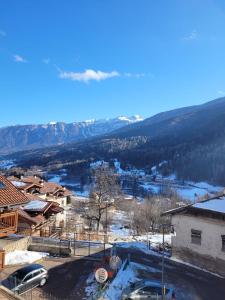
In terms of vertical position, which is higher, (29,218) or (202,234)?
(202,234)

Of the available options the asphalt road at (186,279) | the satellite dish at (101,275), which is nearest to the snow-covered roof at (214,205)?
the asphalt road at (186,279)

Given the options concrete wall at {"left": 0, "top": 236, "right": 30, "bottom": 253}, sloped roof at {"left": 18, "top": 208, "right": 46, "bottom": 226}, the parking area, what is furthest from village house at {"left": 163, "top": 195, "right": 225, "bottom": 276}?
sloped roof at {"left": 18, "top": 208, "right": 46, "bottom": 226}

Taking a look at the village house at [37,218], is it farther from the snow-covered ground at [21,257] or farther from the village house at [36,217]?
the snow-covered ground at [21,257]

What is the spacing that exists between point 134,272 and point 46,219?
22.2 metres

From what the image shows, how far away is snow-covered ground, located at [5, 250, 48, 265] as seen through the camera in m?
29.0

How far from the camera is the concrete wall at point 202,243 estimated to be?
28812 mm

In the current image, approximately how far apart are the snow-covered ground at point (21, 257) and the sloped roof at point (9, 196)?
12.0 ft

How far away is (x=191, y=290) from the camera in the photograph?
25875 millimetres

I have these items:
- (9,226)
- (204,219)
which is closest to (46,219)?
(9,226)

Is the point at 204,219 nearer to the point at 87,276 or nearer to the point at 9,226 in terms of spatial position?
the point at 87,276

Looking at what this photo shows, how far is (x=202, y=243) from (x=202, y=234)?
0.66 metres

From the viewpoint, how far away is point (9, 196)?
105ft

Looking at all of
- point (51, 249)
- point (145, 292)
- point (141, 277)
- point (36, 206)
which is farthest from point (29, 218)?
point (145, 292)

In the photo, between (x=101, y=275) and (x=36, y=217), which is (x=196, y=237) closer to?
(x=101, y=275)
